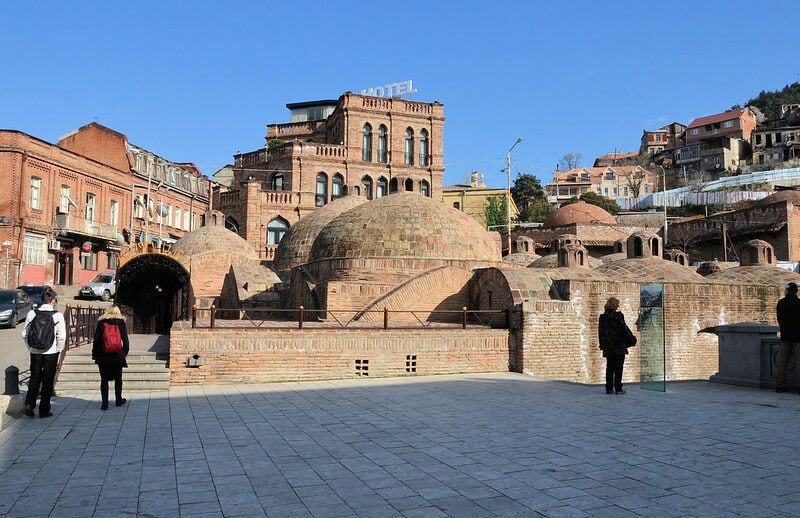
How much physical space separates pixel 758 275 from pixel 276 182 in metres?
28.6

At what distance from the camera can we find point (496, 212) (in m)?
59.7

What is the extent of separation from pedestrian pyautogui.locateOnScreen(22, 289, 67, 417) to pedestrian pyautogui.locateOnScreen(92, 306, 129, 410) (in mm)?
590

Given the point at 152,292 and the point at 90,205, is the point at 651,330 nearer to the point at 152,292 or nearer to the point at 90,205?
the point at 152,292

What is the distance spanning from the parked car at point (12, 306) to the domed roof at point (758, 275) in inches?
961

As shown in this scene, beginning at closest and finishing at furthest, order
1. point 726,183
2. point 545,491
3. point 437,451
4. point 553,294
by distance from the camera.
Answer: point 545,491 → point 437,451 → point 553,294 → point 726,183

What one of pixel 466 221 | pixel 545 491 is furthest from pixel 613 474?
pixel 466 221

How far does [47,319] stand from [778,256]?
4109cm

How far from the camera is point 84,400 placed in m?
10.2

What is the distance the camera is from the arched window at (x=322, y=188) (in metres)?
41.4

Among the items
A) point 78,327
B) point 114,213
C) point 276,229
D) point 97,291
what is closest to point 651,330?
point 78,327

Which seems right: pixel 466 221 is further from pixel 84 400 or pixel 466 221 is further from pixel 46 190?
pixel 46 190

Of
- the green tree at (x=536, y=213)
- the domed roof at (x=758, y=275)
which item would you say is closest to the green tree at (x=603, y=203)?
the green tree at (x=536, y=213)

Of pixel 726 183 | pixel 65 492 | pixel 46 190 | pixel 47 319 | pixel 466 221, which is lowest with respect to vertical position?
pixel 65 492

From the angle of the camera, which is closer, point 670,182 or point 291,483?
point 291,483
